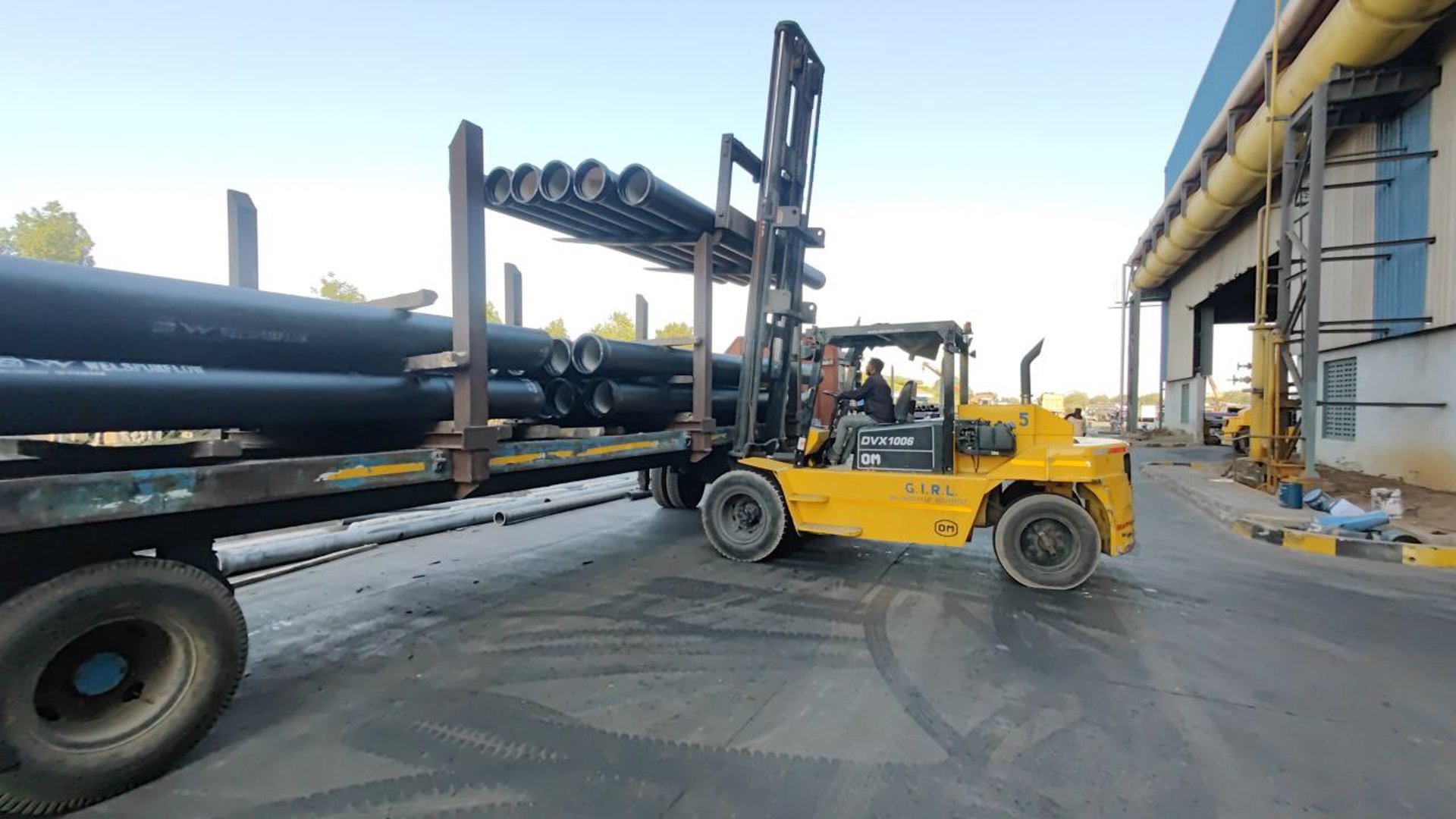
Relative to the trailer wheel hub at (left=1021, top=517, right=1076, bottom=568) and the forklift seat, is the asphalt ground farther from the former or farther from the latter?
the forklift seat

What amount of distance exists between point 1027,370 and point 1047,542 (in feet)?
5.10

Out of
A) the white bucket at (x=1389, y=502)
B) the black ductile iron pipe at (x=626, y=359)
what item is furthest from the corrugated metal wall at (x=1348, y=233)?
the black ductile iron pipe at (x=626, y=359)

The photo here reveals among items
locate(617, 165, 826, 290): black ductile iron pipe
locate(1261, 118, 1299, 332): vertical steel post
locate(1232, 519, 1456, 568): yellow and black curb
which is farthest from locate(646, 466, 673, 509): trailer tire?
A: locate(1261, 118, 1299, 332): vertical steel post

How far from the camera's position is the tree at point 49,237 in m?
24.8

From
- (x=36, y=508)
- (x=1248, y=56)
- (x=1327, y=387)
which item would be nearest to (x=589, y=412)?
(x=36, y=508)

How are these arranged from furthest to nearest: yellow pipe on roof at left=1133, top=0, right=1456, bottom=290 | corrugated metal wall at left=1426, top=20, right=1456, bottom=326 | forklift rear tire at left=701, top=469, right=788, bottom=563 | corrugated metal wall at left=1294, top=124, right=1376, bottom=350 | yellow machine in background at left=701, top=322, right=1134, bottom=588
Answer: corrugated metal wall at left=1294, top=124, right=1376, bottom=350 → corrugated metal wall at left=1426, top=20, right=1456, bottom=326 → yellow pipe on roof at left=1133, top=0, right=1456, bottom=290 → forklift rear tire at left=701, top=469, right=788, bottom=563 → yellow machine in background at left=701, top=322, right=1134, bottom=588

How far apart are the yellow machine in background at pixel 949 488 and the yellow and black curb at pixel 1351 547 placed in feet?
8.54

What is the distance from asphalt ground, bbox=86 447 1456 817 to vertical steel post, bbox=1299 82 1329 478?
4028 mm

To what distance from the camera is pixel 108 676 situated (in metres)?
2.81

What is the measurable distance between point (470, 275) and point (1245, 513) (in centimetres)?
931

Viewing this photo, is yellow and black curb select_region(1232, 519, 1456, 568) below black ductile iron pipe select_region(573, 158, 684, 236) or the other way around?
below

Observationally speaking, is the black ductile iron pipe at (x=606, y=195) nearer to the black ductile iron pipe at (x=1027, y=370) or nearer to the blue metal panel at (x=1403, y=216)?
the black ductile iron pipe at (x=1027, y=370)

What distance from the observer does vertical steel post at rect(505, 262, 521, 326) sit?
628cm

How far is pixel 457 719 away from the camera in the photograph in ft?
10.8
